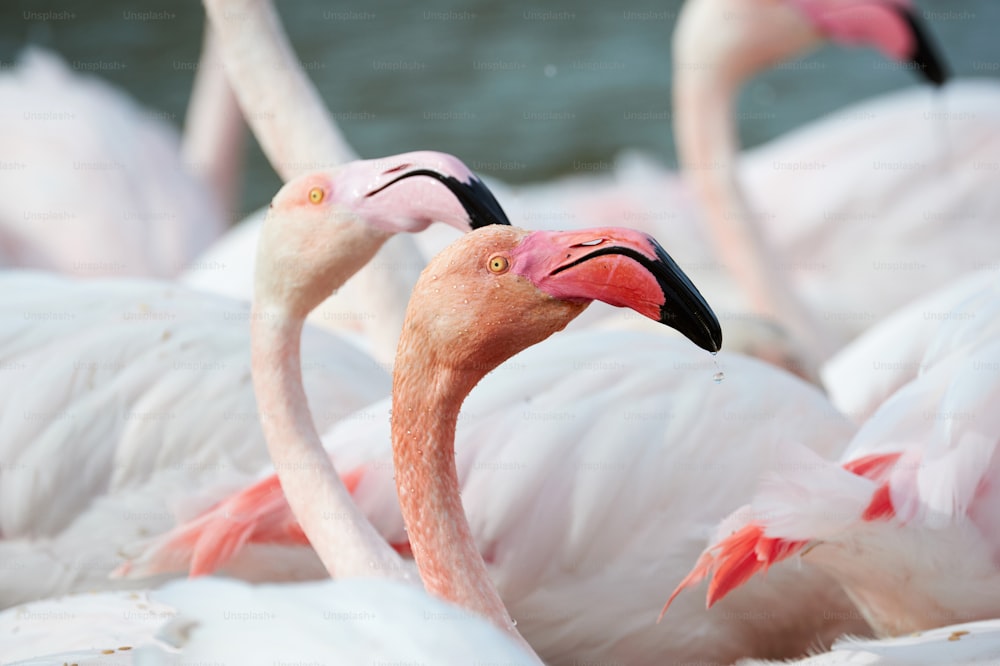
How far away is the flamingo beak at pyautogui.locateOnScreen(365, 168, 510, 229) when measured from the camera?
6.35 feet

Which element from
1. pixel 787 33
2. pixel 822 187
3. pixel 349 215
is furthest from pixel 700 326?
pixel 822 187

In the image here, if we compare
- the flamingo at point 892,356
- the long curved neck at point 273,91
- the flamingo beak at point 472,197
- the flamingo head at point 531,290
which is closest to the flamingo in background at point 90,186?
the long curved neck at point 273,91

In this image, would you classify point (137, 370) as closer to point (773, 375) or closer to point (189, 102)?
point (773, 375)

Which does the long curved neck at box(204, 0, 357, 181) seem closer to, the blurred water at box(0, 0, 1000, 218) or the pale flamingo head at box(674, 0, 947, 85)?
the pale flamingo head at box(674, 0, 947, 85)

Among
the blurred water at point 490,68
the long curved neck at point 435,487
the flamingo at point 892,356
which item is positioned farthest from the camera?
the blurred water at point 490,68

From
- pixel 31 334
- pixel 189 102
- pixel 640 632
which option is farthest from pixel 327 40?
pixel 640 632

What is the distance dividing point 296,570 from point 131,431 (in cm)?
45

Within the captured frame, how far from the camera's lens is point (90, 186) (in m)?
4.61

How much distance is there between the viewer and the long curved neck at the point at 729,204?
13.3 feet

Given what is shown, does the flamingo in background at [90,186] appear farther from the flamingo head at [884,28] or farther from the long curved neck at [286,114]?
the flamingo head at [884,28]

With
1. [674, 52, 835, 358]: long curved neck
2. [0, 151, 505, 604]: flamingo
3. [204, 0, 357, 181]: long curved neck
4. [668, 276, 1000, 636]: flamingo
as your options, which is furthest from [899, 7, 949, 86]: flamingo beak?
[0, 151, 505, 604]: flamingo

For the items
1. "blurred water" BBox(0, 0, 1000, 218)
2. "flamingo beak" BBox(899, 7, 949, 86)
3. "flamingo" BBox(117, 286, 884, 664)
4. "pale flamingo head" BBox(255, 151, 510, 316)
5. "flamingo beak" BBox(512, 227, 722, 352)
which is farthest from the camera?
"blurred water" BBox(0, 0, 1000, 218)

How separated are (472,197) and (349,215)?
0.68ft

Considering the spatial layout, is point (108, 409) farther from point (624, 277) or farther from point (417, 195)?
point (624, 277)
